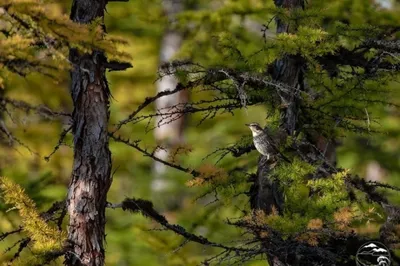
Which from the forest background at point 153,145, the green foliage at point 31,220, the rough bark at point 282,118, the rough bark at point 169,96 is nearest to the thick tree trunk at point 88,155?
the green foliage at point 31,220

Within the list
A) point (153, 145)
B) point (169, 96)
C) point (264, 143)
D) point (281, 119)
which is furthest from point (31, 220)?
point (169, 96)

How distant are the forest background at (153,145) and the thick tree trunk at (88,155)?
54.5 inches

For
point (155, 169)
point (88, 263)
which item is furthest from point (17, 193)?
point (155, 169)

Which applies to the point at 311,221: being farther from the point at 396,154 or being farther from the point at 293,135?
the point at 396,154

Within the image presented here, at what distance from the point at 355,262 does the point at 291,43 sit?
238 cm

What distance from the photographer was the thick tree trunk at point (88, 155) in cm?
763

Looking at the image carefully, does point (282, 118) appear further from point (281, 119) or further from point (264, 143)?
point (264, 143)

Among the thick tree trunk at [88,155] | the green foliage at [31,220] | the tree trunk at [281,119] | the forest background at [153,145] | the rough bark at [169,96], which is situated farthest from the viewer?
the rough bark at [169,96]

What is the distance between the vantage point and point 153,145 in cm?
1577

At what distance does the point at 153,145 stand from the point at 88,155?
804 centimetres

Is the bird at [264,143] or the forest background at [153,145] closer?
the bird at [264,143]

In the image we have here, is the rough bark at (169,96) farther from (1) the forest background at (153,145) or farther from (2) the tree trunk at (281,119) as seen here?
(2) the tree trunk at (281,119)

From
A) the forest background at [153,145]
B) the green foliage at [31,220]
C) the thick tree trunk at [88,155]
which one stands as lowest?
the green foliage at [31,220]

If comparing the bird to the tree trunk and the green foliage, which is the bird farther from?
the green foliage
